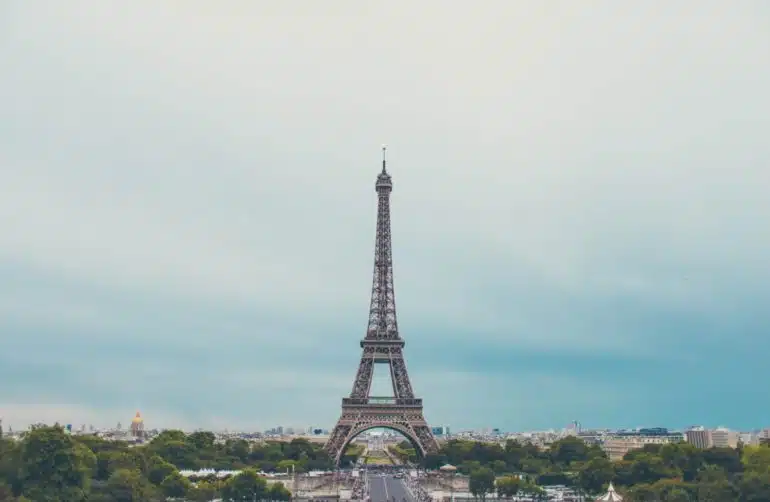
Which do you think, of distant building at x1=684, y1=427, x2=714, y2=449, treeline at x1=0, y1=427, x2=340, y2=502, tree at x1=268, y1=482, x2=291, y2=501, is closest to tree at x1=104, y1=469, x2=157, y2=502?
treeline at x1=0, y1=427, x2=340, y2=502

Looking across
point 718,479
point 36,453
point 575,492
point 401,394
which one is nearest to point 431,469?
point 401,394

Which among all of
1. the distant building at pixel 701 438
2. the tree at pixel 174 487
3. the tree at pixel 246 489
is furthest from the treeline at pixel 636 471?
the distant building at pixel 701 438

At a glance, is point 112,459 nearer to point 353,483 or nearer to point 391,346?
point 353,483

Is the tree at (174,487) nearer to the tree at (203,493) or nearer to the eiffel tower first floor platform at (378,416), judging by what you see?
the tree at (203,493)

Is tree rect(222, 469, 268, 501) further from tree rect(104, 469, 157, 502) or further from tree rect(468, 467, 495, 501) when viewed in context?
tree rect(468, 467, 495, 501)

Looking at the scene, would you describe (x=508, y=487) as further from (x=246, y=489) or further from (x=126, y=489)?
(x=126, y=489)
